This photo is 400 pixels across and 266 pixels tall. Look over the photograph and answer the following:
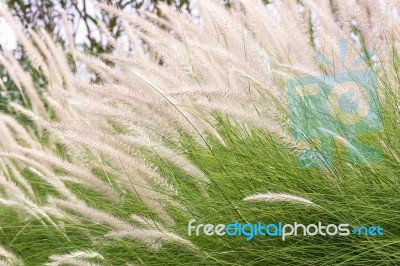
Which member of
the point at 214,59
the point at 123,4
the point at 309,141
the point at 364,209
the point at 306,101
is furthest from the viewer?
the point at 123,4

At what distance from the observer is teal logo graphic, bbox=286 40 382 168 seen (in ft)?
5.63

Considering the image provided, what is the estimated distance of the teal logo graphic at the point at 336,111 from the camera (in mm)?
1715

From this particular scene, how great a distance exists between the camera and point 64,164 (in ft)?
5.52

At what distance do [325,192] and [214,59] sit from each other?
762mm

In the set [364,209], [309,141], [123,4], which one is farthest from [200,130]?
[123,4]

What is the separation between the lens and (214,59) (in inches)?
90.6

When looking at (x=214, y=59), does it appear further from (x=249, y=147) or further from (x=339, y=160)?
(x=339, y=160)

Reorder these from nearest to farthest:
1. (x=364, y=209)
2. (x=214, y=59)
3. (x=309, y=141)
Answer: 1. (x=364, y=209)
2. (x=309, y=141)
3. (x=214, y=59)

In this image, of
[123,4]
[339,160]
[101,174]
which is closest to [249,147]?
[339,160]

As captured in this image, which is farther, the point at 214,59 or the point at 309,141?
the point at 214,59

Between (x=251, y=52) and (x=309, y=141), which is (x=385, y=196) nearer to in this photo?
(x=309, y=141)

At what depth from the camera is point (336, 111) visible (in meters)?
1.88

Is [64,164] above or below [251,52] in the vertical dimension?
below

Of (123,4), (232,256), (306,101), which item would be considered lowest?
(232,256)
